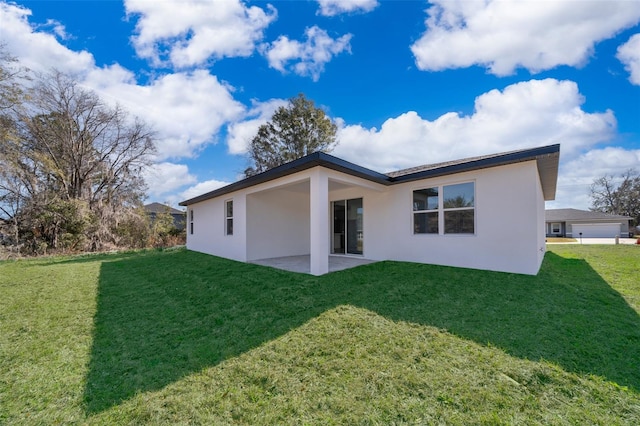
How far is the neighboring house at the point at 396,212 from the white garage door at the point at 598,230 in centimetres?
2532

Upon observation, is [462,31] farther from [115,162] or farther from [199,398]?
[115,162]

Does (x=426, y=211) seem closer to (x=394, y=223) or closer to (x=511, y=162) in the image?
(x=394, y=223)

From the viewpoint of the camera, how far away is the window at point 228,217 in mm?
9727

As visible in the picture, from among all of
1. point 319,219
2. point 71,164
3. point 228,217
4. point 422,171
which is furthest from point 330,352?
point 71,164

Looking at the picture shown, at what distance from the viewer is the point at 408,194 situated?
7.76m

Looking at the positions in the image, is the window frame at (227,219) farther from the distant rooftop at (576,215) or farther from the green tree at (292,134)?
the distant rooftop at (576,215)

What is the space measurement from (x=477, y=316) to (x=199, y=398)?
12.5 ft

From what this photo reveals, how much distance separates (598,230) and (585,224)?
1.11m

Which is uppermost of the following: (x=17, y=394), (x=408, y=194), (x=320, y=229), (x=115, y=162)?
(x=115, y=162)

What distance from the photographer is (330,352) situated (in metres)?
3.21

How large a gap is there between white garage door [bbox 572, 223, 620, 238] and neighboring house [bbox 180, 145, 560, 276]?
83.1ft

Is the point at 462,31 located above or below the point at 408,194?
above

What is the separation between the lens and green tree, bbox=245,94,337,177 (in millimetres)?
20359

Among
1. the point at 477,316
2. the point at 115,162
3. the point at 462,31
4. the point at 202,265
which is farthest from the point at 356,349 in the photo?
the point at 115,162
